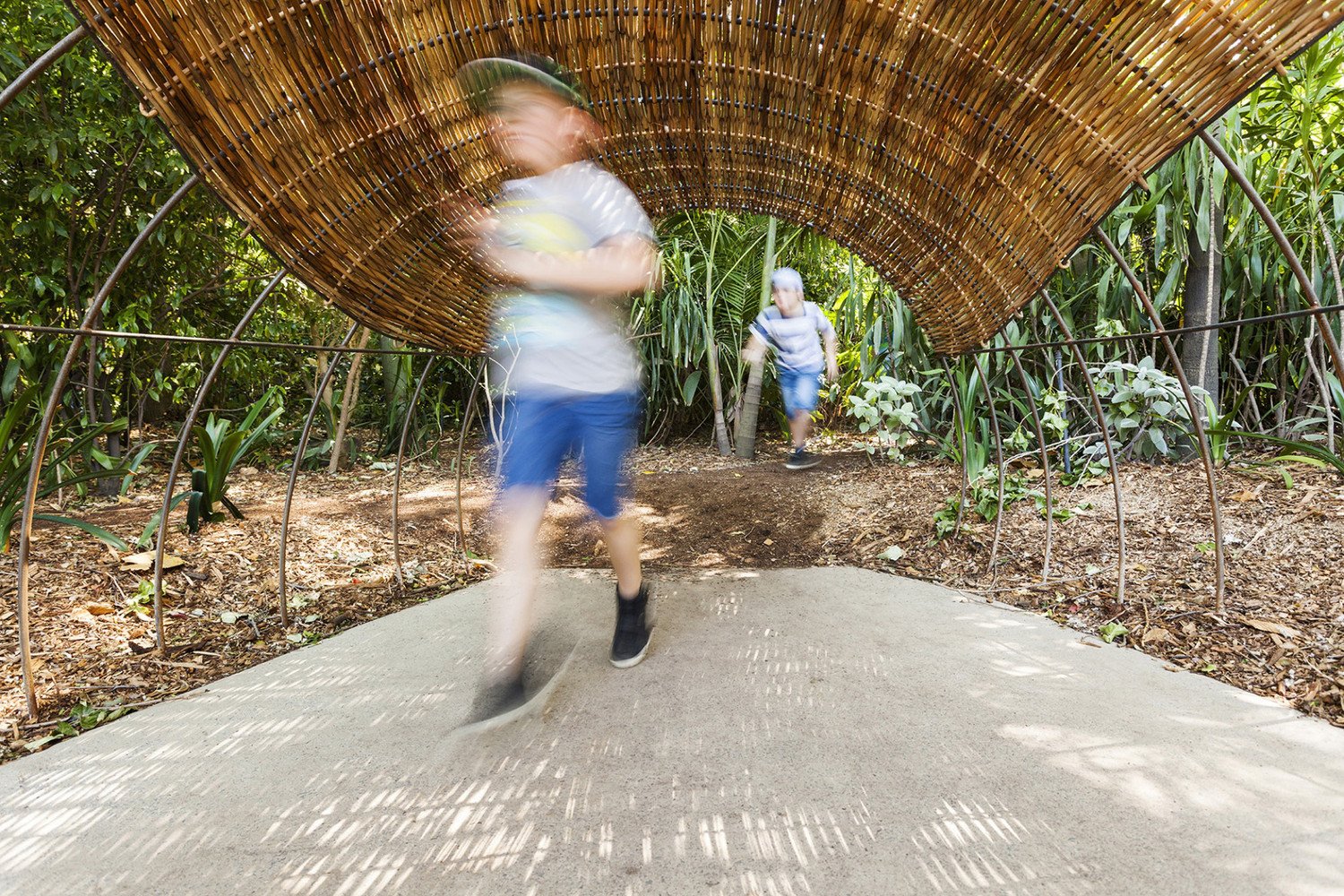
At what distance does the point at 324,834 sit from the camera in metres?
1.27

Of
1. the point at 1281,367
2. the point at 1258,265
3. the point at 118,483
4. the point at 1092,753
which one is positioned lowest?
the point at 1092,753

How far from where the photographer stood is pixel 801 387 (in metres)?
4.41

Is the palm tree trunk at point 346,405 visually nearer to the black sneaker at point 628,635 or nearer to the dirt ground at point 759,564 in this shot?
the dirt ground at point 759,564

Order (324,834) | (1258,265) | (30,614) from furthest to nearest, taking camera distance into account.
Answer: (1258,265) → (30,614) → (324,834)

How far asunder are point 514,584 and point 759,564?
69.4 inches

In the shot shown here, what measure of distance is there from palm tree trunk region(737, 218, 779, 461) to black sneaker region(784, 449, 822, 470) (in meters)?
0.93

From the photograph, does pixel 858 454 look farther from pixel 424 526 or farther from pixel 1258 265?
pixel 424 526

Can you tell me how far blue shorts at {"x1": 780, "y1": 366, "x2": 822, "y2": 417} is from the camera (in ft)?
14.4

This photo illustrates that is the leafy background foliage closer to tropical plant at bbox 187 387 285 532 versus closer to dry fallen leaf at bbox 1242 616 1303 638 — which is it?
tropical plant at bbox 187 387 285 532

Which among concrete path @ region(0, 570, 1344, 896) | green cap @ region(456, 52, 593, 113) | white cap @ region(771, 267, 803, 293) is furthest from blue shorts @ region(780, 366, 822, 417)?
green cap @ region(456, 52, 593, 113)

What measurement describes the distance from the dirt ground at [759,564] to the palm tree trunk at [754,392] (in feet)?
4.35

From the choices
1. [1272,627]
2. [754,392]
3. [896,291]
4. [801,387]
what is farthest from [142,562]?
[754,392]

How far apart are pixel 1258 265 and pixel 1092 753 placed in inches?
119

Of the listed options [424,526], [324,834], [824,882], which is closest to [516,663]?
[324,834]
